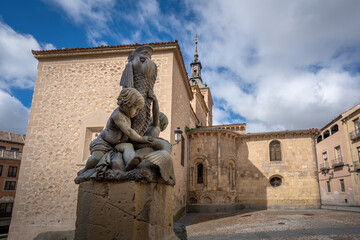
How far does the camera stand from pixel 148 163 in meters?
2.49

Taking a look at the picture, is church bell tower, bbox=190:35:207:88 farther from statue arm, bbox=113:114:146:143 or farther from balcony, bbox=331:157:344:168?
statue arm, bbox=113:114:146:143

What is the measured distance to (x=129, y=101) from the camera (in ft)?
8.95

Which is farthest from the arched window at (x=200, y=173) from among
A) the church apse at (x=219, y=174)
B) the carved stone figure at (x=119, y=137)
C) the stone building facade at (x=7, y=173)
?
the stone building facade at (x=7, y=173)

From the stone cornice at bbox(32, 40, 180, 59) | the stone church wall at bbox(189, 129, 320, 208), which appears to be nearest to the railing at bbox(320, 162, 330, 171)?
the stone church wall at bbox(189, 129, 320, 208)

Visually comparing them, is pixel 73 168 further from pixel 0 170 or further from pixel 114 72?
pixel 0 170

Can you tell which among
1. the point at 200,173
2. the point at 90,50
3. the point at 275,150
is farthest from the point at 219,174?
the point at 90,50

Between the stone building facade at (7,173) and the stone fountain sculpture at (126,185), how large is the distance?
30.6 meters

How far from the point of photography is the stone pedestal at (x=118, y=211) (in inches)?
91.3

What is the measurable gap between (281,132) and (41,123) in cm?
1615

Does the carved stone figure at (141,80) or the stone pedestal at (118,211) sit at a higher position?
the carved stone figure at (141,80)

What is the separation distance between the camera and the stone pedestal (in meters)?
2.32

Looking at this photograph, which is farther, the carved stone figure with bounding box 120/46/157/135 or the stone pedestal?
the carved stone figure with bounding box 120/46/157/135

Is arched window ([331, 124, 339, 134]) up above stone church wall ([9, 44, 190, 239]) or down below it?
above

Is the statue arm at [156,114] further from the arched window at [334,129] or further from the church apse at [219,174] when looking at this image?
the arched window at [334,129]
